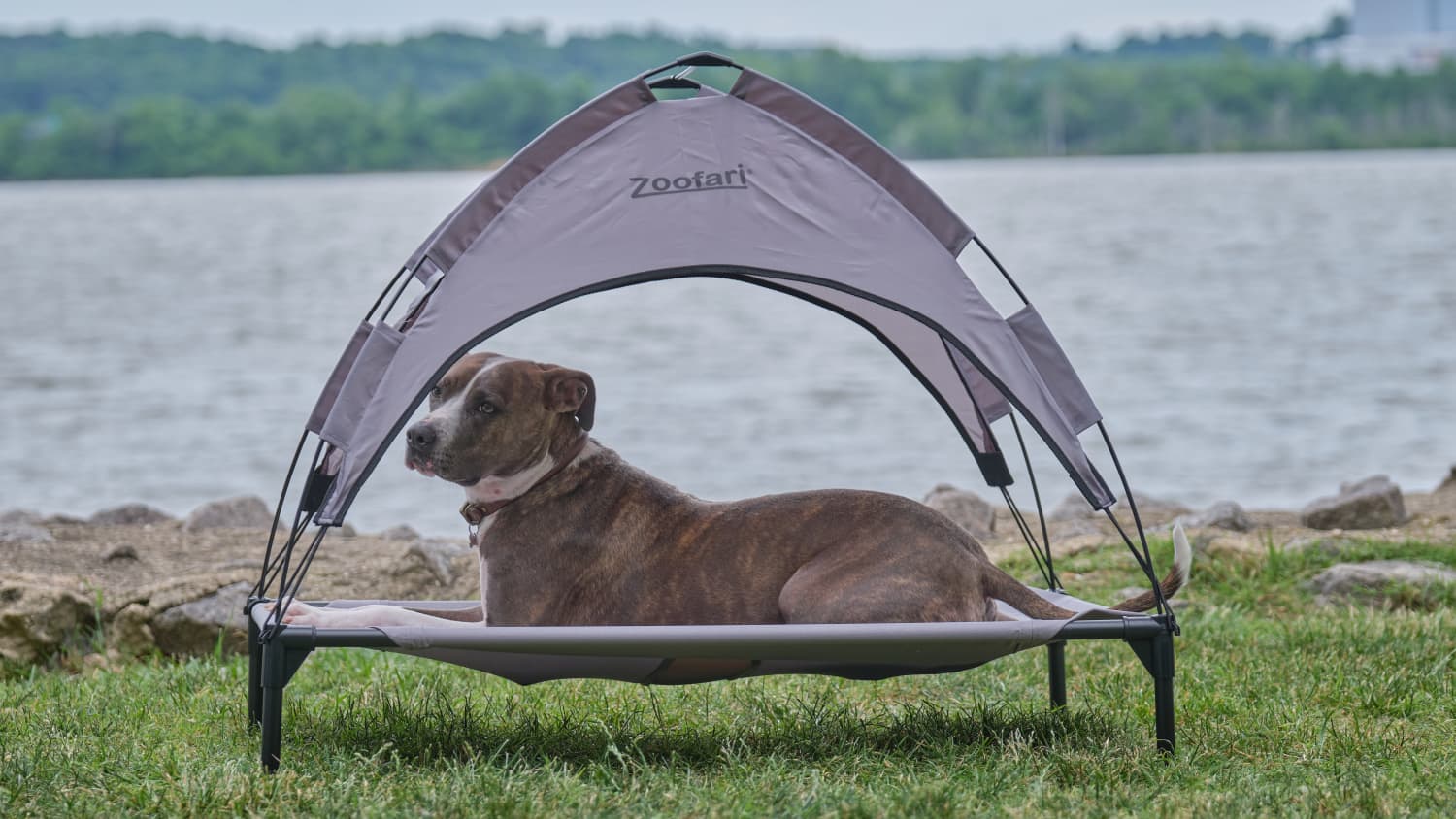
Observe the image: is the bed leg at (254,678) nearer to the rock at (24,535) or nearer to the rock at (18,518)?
the rock at (24,535)

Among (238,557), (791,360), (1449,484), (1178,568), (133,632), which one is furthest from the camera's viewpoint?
(791,360)

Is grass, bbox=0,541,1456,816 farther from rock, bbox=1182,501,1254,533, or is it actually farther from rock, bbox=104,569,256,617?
rock, bbox=1182,501,1254,533

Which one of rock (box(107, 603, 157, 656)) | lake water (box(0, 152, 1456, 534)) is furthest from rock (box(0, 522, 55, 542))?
lake water (box(0, 152, 1456, 534))

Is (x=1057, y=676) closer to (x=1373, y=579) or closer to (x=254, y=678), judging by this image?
(x=254, y=678)

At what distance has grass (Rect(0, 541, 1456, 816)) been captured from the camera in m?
4.02

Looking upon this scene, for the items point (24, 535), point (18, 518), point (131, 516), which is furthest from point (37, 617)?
point (131, 516)

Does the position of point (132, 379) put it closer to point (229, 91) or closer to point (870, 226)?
point (870, 226)

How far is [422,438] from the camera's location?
4574 mm

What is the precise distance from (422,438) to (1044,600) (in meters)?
1.86

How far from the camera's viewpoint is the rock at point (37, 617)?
6379 millimetres

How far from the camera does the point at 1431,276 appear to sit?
3625cm

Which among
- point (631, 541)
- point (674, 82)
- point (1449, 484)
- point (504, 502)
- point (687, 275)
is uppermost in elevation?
point (674, 82)

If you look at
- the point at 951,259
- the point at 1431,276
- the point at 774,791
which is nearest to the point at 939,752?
the point at 774,791

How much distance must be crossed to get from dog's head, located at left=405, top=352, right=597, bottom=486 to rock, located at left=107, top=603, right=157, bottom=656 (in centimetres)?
248
